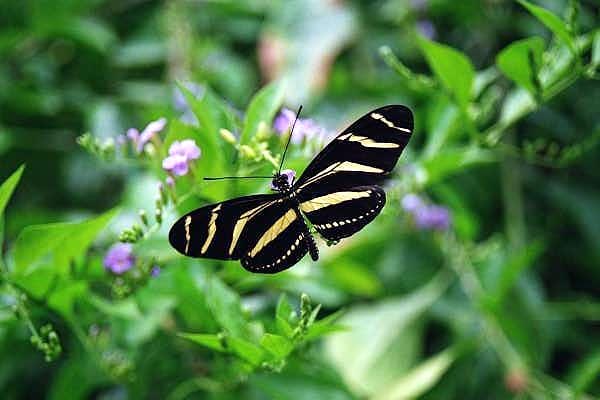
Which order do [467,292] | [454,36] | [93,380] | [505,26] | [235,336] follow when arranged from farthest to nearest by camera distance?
1. [454,36]
2. [505,26]
3. [467,292]
4. [93,380]
5. [235,336]

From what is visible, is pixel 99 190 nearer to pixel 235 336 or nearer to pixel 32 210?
pixel 32 210

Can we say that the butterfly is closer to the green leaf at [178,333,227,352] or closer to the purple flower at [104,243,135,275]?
the green leaf at [178,333,227,352]

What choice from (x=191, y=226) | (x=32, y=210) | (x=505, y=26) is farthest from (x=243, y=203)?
(x=505, y=26)

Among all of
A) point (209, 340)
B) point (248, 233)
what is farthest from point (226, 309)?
point (248, 233)

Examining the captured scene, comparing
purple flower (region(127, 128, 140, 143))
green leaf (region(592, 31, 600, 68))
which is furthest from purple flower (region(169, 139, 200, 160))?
green leaf (region(592, 31, 600, 68))

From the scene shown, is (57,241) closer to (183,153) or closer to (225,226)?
(183,153)

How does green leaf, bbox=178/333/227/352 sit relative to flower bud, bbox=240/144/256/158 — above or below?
below
